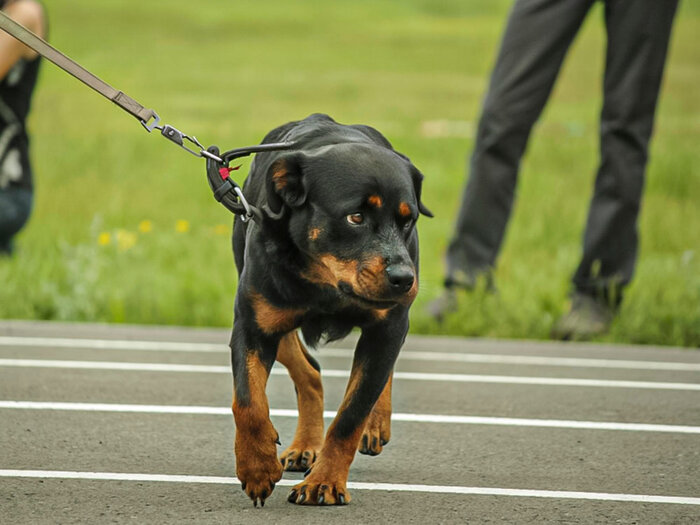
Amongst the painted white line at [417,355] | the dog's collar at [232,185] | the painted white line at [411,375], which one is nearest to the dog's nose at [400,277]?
the dog's collar at [232,185]

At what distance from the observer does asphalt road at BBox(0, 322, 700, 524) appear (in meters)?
4.21

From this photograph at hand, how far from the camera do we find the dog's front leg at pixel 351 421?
14.0 feet

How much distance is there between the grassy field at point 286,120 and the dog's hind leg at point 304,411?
3.74 meters

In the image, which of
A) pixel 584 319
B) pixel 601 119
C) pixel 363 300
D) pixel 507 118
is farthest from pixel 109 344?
pixel 363 300

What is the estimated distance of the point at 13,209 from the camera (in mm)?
9914

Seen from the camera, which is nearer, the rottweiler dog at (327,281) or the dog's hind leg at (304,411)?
the rottweiler dog at (327,281)

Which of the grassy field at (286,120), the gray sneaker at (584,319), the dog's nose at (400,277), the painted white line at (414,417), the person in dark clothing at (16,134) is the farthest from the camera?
the person in dark clothing at (16,134)

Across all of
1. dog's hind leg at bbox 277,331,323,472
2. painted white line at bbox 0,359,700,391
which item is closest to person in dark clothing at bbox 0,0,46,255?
painted white line at bbox 0,359,700,391

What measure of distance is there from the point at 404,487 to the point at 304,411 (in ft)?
1.96

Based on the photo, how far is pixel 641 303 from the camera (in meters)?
9.11

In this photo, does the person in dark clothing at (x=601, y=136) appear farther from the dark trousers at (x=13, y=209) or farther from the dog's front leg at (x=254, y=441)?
the dog's front leg at (x=254, y=441)

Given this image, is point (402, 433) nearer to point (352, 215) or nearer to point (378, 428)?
point (378, 428)

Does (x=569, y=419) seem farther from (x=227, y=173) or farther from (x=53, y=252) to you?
(x=53, y=252)

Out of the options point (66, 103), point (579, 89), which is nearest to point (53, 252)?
point (66, 103)
